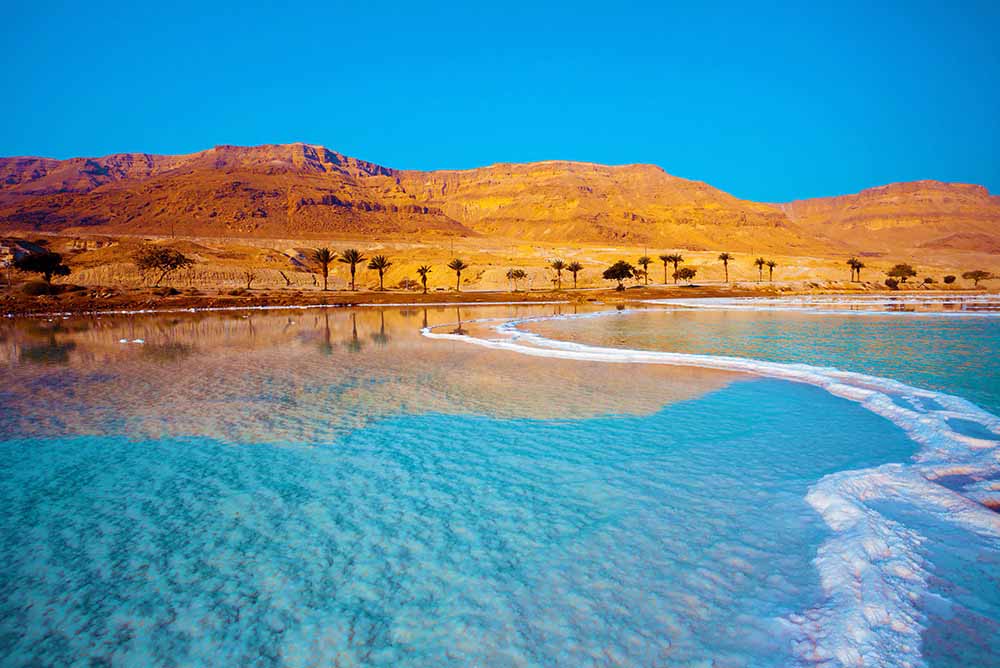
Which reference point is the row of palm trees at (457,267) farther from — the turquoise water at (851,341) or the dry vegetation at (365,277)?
the turquoise water at (851,341)

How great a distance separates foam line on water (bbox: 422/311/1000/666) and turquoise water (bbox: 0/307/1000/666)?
4cm

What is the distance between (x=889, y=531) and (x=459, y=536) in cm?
511

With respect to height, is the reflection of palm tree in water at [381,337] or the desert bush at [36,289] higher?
the desert bush at [36,289]

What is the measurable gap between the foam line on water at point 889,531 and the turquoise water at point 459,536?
0.04m

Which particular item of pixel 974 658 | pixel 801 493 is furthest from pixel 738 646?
pixel 801 493

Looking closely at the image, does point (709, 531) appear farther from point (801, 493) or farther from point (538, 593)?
point (538, 593)

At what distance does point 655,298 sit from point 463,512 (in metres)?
69.4

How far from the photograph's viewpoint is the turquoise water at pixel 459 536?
15.5 feet

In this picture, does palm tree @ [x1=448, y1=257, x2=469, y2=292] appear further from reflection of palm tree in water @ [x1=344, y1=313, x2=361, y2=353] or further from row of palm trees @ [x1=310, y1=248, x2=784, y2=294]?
reflection of palm tree in water @ [x1=344, y1=313, x2=361, y2=353]

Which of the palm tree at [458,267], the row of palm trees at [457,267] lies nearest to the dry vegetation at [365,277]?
the palm tree at [458,267]

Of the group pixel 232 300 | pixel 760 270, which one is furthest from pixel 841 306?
pixel 232 300

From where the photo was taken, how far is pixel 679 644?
15.0 feet

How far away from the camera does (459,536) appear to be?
665 cm

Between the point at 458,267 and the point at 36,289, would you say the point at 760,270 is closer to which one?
the point at 458,267
